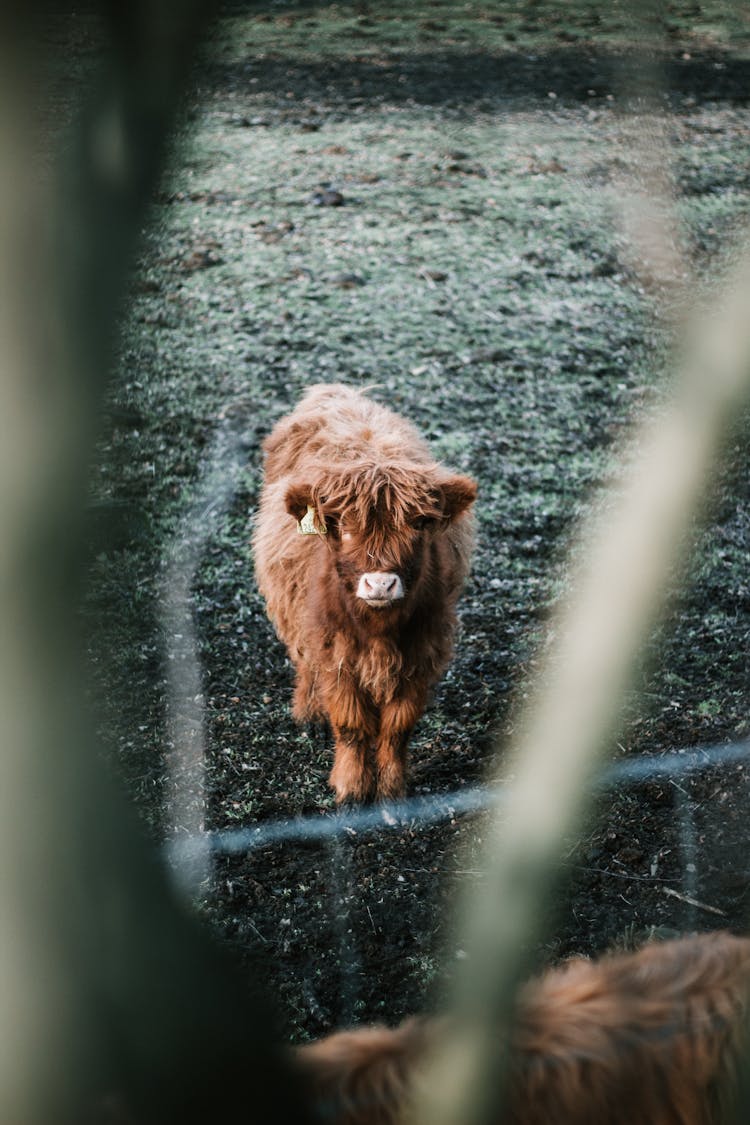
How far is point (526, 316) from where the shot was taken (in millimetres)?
9430

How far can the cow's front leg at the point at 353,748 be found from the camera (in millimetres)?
4598

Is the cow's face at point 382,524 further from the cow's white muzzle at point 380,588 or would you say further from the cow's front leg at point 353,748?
the cow's front leg at point 353,748

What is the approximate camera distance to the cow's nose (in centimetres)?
385

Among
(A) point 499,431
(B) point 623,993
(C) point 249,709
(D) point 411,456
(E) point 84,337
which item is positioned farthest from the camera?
(A) point 499,431

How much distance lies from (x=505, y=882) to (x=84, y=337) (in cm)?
71

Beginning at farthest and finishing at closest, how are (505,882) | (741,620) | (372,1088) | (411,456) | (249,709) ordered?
(741,620) < (249,709) < (411,456) < (372,1088) < (505,882)

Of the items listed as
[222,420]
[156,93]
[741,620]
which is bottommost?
[741,620]

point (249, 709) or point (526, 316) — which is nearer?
point (249, 709)

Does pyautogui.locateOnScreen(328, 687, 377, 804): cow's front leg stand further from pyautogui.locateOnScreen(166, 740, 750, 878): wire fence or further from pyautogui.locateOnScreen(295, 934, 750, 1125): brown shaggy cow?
pyautogui.locateOnScreen(295, 934, 750, 1125): brown shaggy cow

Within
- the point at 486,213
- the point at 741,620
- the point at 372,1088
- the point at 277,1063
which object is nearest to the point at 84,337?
the point at 277,1063

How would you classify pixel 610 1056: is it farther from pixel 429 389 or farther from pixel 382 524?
pixel 429 389

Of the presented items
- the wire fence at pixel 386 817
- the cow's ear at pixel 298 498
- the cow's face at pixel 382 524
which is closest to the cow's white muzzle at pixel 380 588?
the cow's face at pixel 382 524

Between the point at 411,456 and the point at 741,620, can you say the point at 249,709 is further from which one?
the point at 741,620

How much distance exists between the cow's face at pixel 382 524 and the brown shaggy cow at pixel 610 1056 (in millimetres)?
1946
